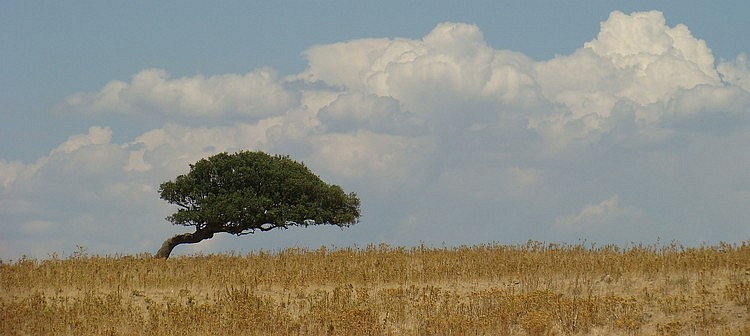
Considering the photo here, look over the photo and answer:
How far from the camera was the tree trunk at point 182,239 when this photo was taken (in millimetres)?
40094

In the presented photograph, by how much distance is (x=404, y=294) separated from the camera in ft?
77.5

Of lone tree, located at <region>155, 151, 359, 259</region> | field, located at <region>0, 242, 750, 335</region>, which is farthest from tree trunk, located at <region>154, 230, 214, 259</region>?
field, located at <region>0, 242, 750, 335</region>

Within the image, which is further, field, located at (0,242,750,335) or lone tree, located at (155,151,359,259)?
lone tree, located at (155,151,359,259)

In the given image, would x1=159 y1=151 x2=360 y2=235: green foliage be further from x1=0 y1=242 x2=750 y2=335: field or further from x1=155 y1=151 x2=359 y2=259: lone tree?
x1=0 y1=242 x2=750 y2=335: field

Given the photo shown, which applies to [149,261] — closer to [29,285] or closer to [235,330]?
[29,285]

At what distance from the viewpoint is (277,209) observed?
129 feet

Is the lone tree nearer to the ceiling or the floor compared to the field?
nearer to the ceiling

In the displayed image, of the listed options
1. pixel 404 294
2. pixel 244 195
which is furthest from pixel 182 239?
pixel 404 294

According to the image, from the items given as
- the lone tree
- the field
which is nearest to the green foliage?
the lone tree

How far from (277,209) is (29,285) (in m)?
14.1

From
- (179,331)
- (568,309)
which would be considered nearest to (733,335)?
(568,309)

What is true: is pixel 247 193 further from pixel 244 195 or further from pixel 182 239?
pixel 182 239

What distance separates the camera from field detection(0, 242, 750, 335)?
69.3 feet

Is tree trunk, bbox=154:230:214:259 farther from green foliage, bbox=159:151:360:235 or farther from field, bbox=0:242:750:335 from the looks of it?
field, bbox=0:242:750:335
